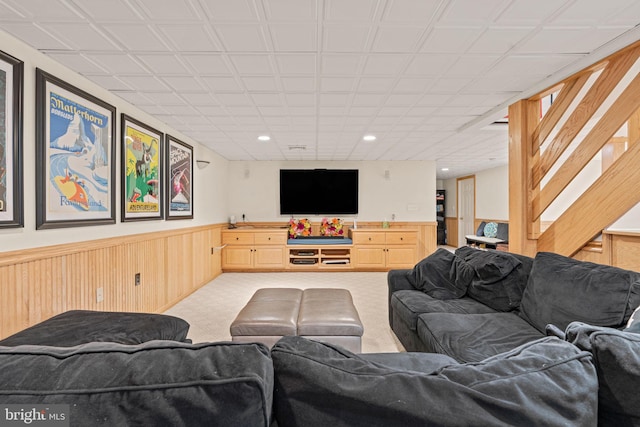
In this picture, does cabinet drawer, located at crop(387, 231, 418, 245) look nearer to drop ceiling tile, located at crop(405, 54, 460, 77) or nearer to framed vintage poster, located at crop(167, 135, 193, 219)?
framed vintage poster, located at crop(167, 135, 193, 219)

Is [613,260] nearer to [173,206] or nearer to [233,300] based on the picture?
[233,300]

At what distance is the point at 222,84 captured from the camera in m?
2.70

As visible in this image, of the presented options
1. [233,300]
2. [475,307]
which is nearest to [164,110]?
[233,300]

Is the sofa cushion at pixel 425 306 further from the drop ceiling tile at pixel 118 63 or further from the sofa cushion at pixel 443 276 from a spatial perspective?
the drop ceiling tile at pixel 118 63

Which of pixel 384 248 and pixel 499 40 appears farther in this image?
pixel 384 248

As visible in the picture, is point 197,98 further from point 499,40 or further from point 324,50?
point 499,40

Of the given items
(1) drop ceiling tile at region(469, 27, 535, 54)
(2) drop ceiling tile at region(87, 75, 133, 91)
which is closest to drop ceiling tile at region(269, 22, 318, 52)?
(1) drop ceiling tile at region(469, 27, 535, 54)

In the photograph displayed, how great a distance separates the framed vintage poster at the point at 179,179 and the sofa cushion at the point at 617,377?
416cm

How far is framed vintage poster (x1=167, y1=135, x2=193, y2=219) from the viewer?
4020 millimetres

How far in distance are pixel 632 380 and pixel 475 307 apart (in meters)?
1.76

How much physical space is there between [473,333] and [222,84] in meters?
2.66

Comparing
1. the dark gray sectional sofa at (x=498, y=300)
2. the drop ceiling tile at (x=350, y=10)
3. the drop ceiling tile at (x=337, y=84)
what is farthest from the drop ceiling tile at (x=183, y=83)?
the dark gray sectional sofa at (x=498, y=300)

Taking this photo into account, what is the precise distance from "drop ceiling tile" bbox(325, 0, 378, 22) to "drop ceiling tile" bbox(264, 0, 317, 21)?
0.09 meters

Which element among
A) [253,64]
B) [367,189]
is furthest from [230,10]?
[367,189]
